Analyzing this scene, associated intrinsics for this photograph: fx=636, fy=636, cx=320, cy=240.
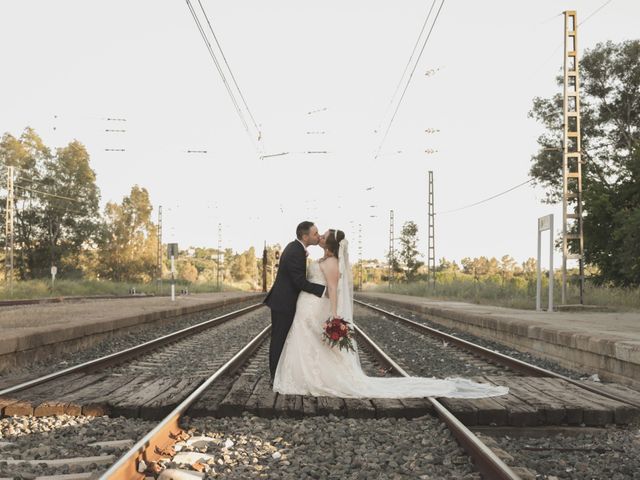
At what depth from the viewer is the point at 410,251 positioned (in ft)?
194

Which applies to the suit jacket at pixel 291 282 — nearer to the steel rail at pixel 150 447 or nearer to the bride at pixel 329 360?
the bride at pixel 329 360

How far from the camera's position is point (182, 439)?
14.9ft

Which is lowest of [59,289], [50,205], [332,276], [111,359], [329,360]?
[59,289]

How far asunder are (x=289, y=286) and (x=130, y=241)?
64.3 metres

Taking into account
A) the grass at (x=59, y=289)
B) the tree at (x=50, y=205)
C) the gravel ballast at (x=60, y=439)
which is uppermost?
the tree at (x=50, y=205)

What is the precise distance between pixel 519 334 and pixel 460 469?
26.9 feet

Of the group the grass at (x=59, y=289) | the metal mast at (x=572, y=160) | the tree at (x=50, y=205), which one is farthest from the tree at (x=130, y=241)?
the metal mast at (x=572, y=160)

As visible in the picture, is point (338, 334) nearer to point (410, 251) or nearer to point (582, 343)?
point (582, 343)

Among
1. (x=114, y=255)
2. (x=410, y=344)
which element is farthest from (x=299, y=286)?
(x=114, y=255)

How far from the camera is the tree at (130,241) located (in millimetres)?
65300

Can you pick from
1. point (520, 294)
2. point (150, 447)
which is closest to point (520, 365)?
point (150, 447)

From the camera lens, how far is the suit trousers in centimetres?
655

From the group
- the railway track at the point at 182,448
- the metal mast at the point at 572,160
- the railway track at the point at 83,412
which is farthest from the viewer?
the metal mast at the point at 572,160

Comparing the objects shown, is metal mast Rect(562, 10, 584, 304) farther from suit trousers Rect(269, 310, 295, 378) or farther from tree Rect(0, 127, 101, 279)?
tree Rect(0, 127, 101, 279)
